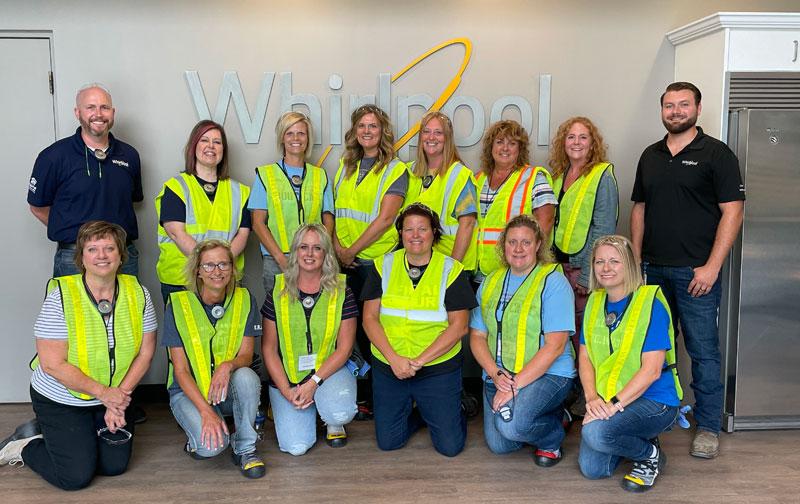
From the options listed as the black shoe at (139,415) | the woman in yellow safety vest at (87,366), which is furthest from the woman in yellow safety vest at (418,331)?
the black shoe at (139,415)

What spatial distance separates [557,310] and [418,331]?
658 millimetres

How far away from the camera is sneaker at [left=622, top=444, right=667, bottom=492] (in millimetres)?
2934

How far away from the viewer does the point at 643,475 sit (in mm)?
2957

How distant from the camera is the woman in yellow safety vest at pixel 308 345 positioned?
333 centimetres

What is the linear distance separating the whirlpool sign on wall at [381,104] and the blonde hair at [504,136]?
0.34m

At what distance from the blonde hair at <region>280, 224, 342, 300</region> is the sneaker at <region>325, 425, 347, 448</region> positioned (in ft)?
2.22

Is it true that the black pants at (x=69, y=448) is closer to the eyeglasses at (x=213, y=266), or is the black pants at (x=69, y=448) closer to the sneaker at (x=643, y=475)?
the eyeglasses at (x=213, y=266)

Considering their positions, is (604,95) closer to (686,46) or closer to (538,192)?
(686,46)

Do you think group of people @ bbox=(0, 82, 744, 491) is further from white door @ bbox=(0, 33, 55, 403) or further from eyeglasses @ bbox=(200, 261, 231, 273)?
white door @ bbox=(0, 33, 55, 403)

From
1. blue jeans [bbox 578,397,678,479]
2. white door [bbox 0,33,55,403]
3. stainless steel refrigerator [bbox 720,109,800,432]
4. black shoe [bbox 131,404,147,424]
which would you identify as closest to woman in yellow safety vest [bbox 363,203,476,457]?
blue jeans [bbox 578,397,678,479]

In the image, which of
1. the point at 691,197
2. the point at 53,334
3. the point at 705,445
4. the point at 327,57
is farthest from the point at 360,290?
the point at 705,445

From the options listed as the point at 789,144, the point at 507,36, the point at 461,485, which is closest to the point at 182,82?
the point at 507,36

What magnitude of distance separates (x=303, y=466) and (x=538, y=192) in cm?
178

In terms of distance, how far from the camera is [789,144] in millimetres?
3518
